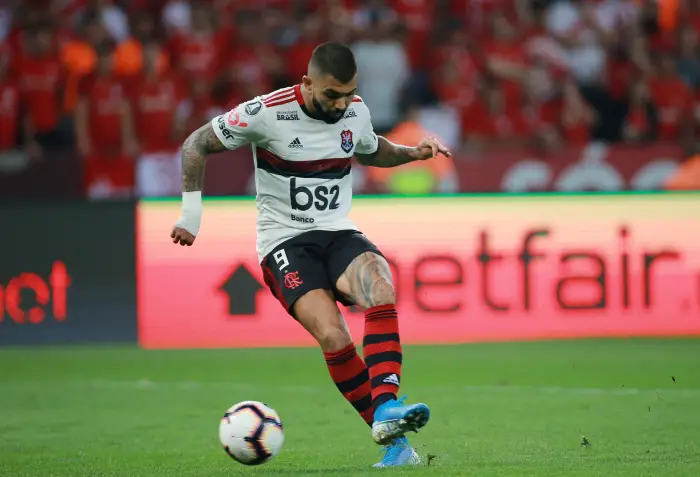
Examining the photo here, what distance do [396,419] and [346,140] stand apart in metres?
1.59

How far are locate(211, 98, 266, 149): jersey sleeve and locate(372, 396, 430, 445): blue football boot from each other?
1534 mm

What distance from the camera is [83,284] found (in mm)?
13430

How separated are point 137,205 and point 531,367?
4.48 m

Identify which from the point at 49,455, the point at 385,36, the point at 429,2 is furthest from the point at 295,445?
the point at 429,2

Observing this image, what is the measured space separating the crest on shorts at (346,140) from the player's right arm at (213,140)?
419 mm

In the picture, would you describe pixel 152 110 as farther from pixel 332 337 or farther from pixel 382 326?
pixel 382 326

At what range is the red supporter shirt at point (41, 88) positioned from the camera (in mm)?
15445

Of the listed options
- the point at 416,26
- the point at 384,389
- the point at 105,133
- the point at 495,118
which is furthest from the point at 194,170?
the point at 416,26

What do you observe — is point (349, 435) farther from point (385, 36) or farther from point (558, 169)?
point (385, 36)

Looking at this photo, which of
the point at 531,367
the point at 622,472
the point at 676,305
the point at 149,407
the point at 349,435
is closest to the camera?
the point at 622,472

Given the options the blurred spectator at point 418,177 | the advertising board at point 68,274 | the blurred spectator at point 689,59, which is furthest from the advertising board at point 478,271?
the blurred spectator at point 689,59

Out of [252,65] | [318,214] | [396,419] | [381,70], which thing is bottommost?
[396,419]

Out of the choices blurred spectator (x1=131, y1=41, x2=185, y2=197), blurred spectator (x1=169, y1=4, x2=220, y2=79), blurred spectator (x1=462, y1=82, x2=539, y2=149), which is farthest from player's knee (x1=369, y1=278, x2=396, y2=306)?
blurred spectator (x1=169, y1=4, x2=220, y2=79)

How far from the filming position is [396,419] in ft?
19.2
